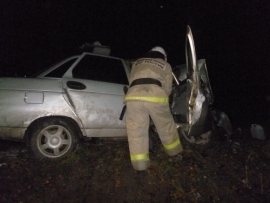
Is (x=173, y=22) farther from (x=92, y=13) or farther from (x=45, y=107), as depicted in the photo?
(x=45, y=107)

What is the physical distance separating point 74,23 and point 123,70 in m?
8.97

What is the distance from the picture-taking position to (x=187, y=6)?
518 inches

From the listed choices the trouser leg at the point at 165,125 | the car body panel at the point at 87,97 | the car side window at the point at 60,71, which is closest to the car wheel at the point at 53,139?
the car body panel at the point at 87,97

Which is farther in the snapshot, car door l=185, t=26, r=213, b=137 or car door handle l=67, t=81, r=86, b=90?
car door handle l=67, t=81, r=86, b=90

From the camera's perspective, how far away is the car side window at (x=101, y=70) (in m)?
3.96

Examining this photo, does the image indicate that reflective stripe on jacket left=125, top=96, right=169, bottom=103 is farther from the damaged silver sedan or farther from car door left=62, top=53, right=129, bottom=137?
car door left=62, top=53, right=129, bottom=137

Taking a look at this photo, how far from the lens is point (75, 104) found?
3.76 metres

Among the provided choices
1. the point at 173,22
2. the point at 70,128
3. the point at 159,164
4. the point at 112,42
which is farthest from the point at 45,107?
the point at 173,22

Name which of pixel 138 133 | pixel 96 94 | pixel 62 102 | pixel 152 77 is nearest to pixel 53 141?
pixel 62 102

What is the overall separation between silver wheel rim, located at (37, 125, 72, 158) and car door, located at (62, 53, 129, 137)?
0.97 ft

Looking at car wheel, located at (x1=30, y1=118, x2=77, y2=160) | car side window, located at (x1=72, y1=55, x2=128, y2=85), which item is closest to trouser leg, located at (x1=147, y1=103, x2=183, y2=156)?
car side window, located at (x1=72, y1=55, x2=128, y2=85)

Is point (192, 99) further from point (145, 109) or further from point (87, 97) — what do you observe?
point (87, 97)

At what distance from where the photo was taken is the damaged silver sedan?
11.8 ft

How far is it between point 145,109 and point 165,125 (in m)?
0.34
